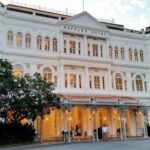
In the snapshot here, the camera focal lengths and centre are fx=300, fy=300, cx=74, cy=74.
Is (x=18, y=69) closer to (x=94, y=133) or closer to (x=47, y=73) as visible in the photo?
(x=47, y=73)

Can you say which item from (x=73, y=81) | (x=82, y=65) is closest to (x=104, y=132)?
(x=73, y=81)

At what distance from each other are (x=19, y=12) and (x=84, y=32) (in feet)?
27.9

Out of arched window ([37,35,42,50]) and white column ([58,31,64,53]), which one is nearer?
arched window ([37,35,42,50])

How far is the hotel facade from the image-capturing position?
3411 centimetres

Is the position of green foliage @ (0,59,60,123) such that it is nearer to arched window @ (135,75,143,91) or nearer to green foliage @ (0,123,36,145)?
green foliage @ (0,123,36,145)

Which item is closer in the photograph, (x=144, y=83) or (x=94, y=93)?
(x=94, y=93)

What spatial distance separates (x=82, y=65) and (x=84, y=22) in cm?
581

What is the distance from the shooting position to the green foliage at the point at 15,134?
2492 centimetres

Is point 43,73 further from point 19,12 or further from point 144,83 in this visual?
point 144,83

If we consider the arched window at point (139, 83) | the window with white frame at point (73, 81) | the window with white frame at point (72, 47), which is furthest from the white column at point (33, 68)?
the arched window at point (139, 83)

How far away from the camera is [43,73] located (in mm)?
35406

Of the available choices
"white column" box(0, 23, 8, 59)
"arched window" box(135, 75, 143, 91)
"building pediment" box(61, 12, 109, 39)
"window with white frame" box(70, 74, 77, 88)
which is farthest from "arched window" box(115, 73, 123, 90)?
"white column" box(0, 23, 8, 59)

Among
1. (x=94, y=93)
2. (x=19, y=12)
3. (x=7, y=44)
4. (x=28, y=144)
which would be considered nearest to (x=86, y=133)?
(x=94, y=93)

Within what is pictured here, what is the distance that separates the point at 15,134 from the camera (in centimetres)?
2562
